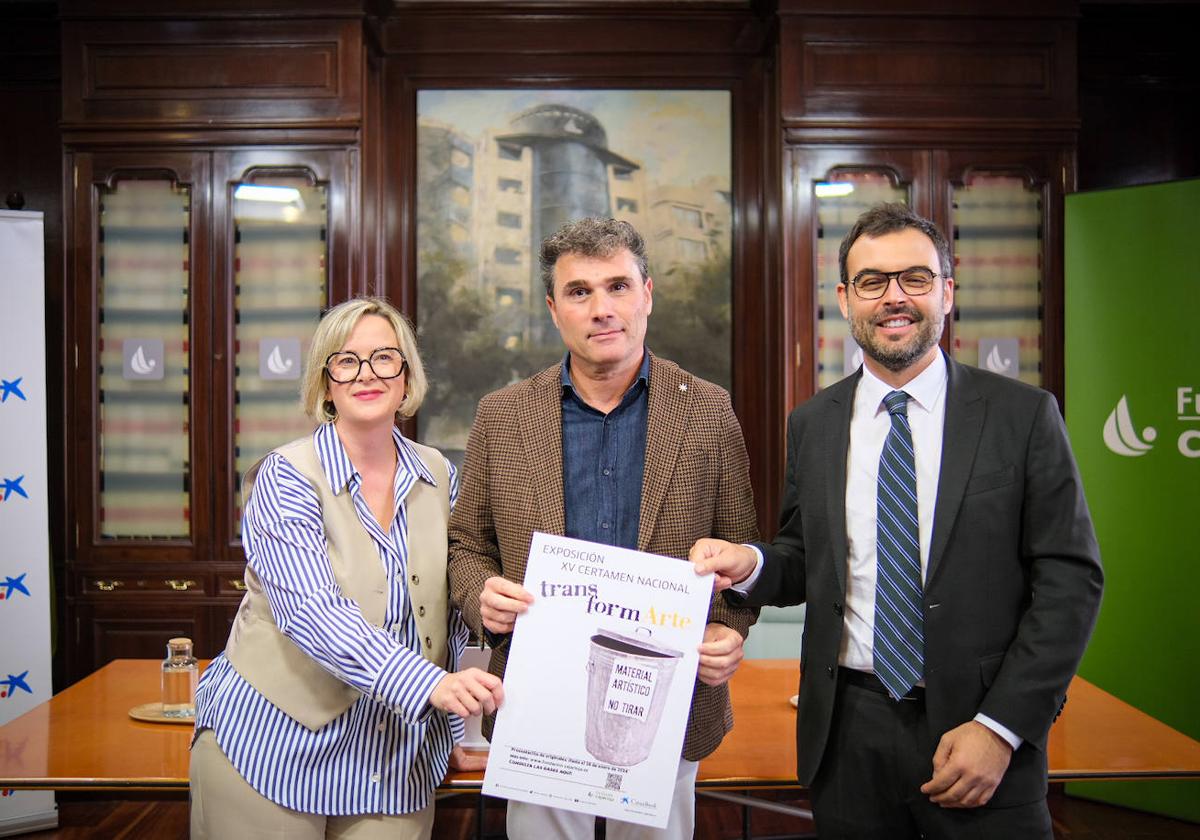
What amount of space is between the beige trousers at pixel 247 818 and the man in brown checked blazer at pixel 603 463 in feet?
0.95

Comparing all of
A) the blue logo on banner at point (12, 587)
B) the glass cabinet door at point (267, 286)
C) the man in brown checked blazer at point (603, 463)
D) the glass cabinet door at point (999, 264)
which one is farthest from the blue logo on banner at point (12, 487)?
the glass cabinet door at point (999, 264)

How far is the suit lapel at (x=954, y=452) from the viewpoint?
1.75 meters

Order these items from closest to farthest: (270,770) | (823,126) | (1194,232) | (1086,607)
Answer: (1086,607) → (270,770) → (1194,232) → (823,126)

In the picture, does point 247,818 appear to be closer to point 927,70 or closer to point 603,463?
point 603,463

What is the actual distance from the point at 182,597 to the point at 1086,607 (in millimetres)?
3812

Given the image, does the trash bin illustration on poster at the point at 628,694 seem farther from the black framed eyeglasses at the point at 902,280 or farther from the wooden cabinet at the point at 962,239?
the wooden cabinet at the point at 962,239

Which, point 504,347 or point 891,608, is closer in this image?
point 891,608

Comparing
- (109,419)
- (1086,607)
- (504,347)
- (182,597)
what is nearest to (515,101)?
(504,347)

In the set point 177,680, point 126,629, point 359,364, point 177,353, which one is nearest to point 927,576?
point 359,364

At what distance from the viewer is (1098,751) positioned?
7.64 ft

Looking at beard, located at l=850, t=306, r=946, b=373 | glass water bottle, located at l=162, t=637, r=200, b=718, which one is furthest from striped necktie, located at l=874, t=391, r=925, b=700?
glass water bottle, located at l=162, t=637, r=200, b=718

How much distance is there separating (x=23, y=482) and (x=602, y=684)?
3217 mm

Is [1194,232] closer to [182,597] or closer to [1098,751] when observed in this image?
[1098,751]

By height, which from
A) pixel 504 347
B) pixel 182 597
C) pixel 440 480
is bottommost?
pixel 182 597
